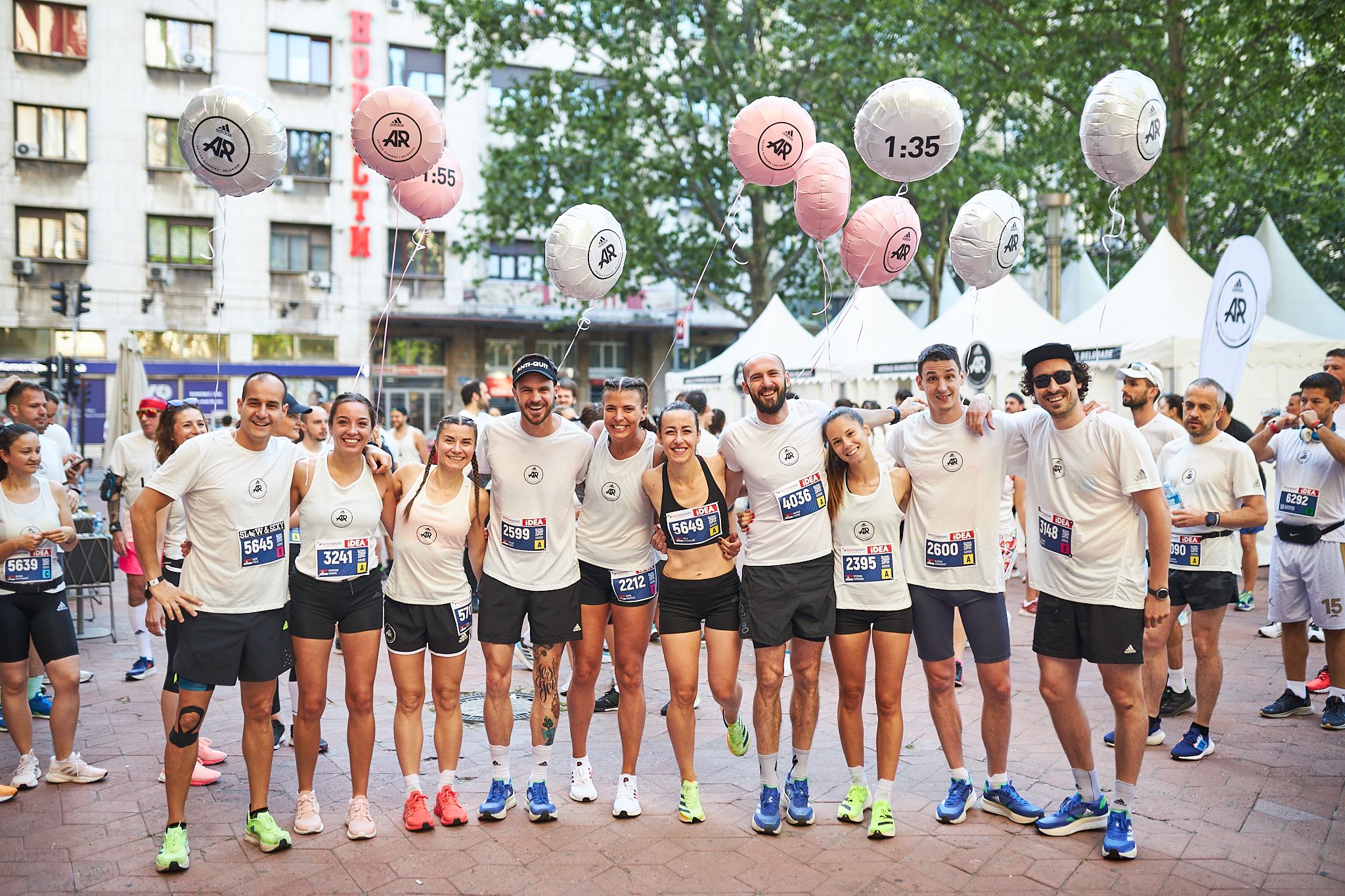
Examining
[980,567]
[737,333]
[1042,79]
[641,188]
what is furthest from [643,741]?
[737,333]

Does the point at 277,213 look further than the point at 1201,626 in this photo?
Yes

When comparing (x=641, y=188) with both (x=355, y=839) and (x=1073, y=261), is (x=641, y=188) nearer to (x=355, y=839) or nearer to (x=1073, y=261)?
(x=1073, y=261)

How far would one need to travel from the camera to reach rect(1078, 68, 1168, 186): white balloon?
5.14 meters

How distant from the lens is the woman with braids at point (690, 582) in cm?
446

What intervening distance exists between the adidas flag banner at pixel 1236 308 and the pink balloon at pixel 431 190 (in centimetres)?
726

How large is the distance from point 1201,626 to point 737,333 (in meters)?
30.8

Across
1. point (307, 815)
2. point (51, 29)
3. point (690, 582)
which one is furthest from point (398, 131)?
point (51, 29)

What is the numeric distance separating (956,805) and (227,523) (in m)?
3.31

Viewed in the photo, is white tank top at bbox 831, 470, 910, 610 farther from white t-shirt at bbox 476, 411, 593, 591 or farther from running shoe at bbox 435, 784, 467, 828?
running shoe at bbox 435, 784, 467, 828

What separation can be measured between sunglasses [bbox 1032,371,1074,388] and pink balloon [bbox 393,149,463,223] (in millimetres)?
3523

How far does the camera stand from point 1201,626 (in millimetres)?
5352

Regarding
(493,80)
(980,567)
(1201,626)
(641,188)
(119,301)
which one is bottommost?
(1201,626)

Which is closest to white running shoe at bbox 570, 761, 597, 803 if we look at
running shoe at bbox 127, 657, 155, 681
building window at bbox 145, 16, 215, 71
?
running shoe at bbox 127, 657, 155, 681

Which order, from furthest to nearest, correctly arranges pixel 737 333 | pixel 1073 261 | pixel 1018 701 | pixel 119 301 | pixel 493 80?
pixel 737 333 < pixel 493 80 < pixel 119 301 < pixel 1073 261 < pixel 1018 701
